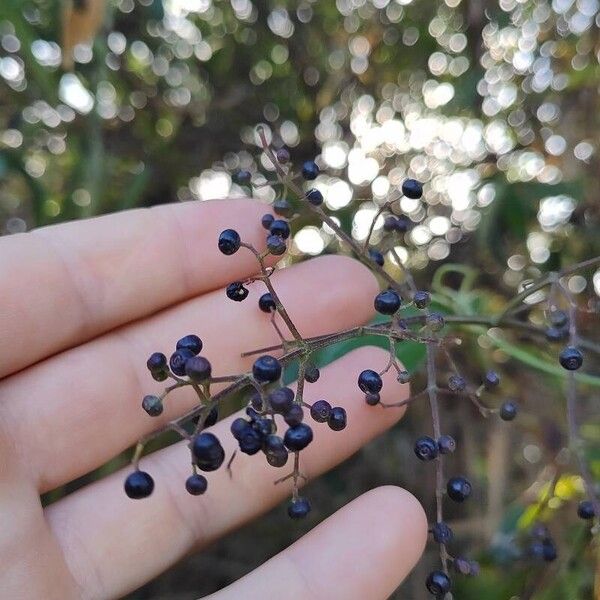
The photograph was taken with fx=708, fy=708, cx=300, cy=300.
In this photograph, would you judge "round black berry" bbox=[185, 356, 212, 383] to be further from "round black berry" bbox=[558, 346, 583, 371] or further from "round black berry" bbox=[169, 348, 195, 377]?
"round black berry" bbox=[558, 346, 583, 371]

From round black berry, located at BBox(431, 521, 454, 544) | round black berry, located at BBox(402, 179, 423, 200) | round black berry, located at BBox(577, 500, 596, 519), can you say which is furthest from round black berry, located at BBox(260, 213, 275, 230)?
round black berry, located at BBox(577, 500, 596, 519)

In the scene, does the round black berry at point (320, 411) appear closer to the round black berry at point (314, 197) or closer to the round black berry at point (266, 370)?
the round black berry at point (266, 370)

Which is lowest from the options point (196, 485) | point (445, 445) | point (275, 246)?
point (445, 445)

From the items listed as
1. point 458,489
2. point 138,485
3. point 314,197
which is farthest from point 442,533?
point 314,197

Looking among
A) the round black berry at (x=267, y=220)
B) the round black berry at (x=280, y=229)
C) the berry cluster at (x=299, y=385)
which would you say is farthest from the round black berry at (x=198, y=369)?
the round black berry at (x=267, y=220)

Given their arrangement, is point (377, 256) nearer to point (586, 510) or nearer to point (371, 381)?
point (371, 381)

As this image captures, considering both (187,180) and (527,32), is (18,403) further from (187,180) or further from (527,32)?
(527,32)

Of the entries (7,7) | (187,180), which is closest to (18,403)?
(7,7)
